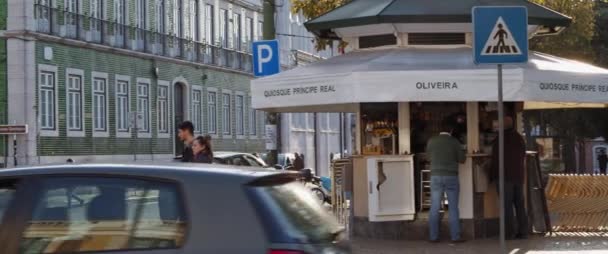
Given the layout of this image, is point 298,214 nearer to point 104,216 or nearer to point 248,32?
point 104,216

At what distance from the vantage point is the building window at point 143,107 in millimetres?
45875

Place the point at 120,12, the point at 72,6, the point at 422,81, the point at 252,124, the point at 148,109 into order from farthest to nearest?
the point at 252,124, the point at 148,109, the point at 120,12, the point at 72,6, the point at 422,81

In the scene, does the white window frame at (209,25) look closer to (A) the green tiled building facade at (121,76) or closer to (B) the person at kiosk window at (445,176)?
(A) the green tiled building facade at (121,76)

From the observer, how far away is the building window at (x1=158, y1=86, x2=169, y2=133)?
48031 millimetres

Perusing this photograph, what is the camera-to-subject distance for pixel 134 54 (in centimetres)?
4500

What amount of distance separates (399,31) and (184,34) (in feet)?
112

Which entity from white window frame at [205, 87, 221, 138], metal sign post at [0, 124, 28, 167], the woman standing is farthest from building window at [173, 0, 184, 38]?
the woman standing

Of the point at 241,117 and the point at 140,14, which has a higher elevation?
the point at 140,14

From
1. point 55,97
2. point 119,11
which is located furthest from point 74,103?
→ point 119,11

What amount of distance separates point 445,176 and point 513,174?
115 centimetres

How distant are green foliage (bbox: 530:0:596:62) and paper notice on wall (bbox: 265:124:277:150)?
1032 centimetres

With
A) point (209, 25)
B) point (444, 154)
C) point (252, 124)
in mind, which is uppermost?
point (209, 25)

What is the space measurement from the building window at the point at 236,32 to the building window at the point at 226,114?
2600 millimetres

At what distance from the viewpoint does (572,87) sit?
615 inches
